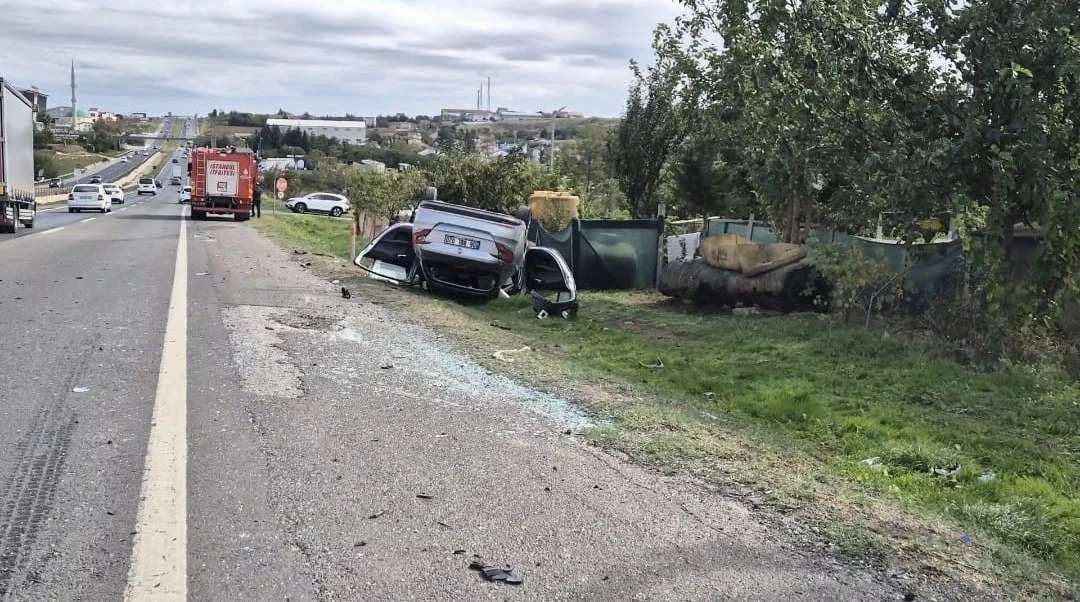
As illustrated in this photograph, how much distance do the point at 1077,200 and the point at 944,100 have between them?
2.11 metres

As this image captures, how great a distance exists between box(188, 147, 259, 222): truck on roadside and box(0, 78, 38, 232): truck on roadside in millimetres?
10716

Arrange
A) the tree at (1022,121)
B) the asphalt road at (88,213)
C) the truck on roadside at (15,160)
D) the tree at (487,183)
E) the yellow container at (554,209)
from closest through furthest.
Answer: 1. the tree at (1022,121)
2. the truck on roadside at (15,160)
3. the yellow container at (554,209)
4. the asphalt road at (88,213)
5. the tree at (487,183)

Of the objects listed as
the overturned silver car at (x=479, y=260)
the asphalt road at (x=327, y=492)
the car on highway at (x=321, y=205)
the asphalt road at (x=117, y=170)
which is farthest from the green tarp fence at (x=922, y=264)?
the asphalt road at (x=117, y=170)

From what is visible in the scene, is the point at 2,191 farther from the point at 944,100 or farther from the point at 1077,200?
the point at 1077,200

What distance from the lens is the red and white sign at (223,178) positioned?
3719cm

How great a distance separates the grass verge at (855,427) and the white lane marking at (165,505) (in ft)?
8.35

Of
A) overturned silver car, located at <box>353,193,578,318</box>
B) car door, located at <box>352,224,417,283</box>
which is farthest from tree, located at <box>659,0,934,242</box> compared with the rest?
car door, located at <box>352,224,417,283</box>

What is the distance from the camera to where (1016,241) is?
1116 cm

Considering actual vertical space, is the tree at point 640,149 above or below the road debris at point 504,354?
above

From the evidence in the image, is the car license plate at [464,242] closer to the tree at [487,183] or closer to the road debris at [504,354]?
the road debris at [504,354]

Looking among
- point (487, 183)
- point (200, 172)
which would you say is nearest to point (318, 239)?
point (487, 183)

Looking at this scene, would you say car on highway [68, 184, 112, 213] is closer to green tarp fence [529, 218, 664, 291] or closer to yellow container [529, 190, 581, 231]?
yellow container [529, 190, 581, 231]

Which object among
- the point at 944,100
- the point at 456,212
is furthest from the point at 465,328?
the point at 944,100

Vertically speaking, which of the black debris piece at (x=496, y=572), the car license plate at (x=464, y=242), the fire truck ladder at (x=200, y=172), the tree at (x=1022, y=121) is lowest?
the black debris piece at (x=496, y=572)
